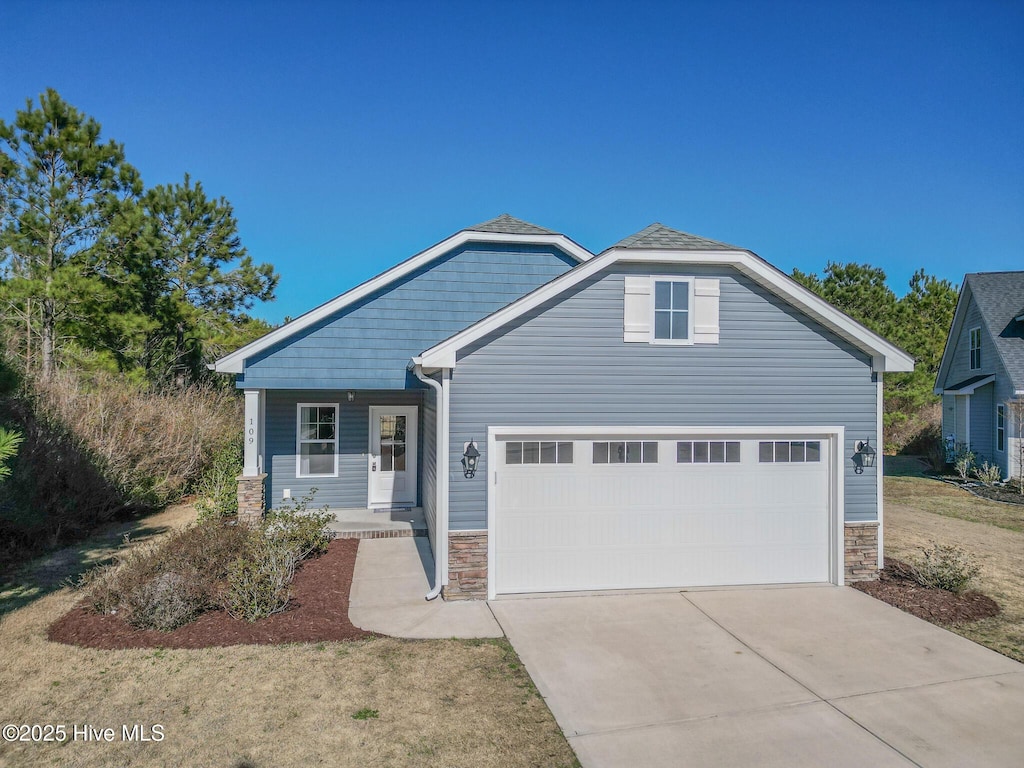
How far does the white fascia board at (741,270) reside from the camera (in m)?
7.65

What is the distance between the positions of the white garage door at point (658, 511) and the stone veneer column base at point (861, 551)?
0.96 feet

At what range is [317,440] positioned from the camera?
503 inches

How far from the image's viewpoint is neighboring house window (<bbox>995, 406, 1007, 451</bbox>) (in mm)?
17848

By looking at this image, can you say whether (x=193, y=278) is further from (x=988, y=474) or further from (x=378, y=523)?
(x=988, y=474)

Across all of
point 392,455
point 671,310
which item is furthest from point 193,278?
point 671,310

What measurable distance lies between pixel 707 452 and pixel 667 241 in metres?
3.01

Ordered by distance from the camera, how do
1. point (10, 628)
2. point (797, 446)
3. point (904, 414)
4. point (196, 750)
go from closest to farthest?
point (196, 750)
point (10, 628)
point (797, 446)
point (904, 414)

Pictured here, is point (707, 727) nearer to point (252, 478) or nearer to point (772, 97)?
point (252, 478)

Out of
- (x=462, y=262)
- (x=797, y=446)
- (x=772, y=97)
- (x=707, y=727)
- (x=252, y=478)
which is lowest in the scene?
(x=707, y=727)

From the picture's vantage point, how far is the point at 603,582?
8.12 m

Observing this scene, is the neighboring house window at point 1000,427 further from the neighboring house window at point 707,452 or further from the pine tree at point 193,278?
the pine tree at point 193,278

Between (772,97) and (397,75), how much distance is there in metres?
8.62

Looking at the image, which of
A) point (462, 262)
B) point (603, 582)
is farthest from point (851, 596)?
A: point (462, 262)

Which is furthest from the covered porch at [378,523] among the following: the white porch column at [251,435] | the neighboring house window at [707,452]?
the neighboring house window at [707,452]
